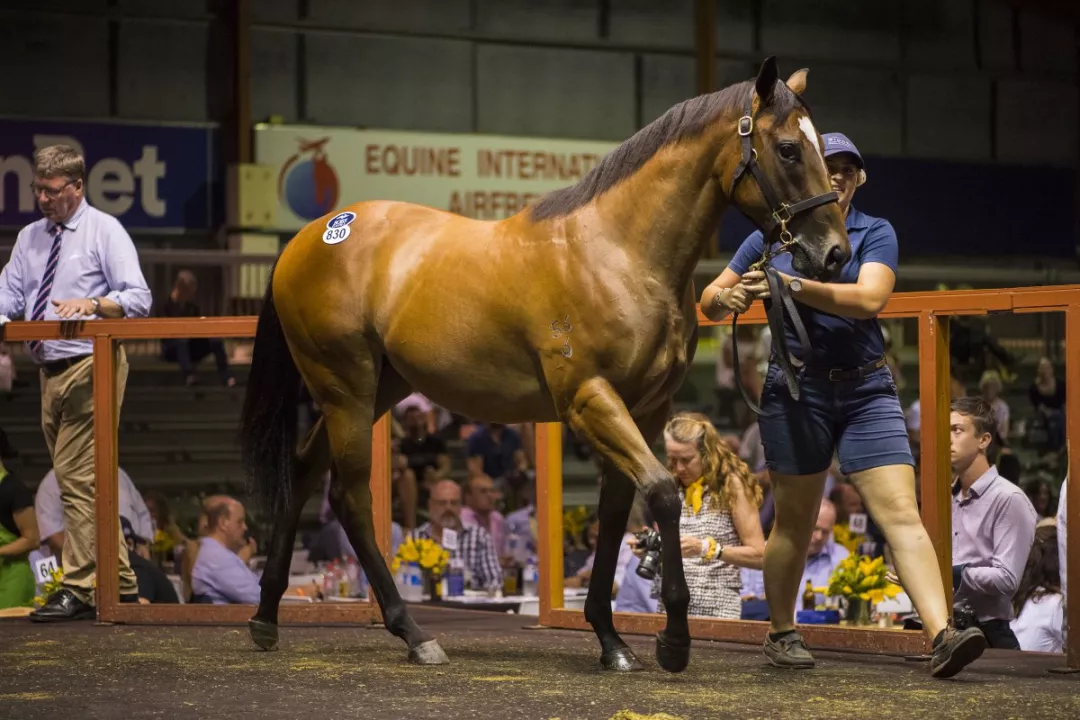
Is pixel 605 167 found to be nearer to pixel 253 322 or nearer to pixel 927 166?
pixel 253 322

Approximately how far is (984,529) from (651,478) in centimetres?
174

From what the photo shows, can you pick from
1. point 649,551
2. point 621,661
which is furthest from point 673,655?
point 649,551

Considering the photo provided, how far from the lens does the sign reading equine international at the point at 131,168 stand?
48.7ft

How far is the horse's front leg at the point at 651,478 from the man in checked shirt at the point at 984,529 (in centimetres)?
142

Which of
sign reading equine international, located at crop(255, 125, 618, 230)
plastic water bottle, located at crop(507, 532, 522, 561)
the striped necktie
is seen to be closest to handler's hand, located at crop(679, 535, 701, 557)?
the striped necktie

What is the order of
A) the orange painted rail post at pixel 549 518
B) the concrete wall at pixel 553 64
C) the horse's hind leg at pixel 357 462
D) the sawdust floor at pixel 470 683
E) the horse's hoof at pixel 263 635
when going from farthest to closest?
the concrete wall at pixel 553 64 → the orange painted rail post at pixel 549 518 → the horse's hoof at pixel 263 635 → the horse's hind leg at pixel 357 462 → the sawdust floor at pixel 470 683

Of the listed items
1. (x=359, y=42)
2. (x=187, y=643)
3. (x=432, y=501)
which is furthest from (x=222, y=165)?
(x=187, y=643)

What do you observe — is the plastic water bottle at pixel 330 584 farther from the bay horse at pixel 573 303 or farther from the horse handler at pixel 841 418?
the horse handler at pixel 841 418

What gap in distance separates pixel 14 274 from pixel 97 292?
16.1 inches

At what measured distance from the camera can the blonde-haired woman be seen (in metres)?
6.07

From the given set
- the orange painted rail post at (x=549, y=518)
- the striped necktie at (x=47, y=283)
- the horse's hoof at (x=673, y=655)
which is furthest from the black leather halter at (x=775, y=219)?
the striped necktie at (x=47, y=283)

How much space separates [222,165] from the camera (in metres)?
16.2

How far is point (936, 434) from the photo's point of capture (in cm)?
521

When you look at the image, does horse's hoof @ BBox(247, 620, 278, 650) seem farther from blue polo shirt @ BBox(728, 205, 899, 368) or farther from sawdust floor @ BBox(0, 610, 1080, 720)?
→ blue polo shirt @ BBox(728, 205, 899, 368)
